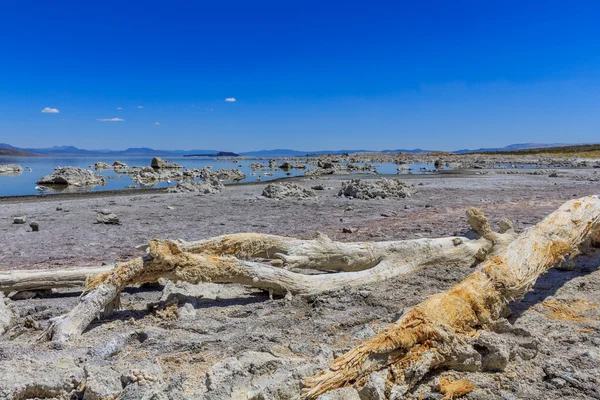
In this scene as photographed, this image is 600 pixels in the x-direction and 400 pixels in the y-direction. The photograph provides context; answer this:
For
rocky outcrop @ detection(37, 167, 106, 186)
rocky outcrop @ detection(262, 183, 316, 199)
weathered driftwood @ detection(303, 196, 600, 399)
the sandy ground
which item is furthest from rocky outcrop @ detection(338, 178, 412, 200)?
rocky outcrop @ detection(37, 167, 106, 186)

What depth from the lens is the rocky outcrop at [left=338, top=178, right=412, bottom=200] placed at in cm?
1583

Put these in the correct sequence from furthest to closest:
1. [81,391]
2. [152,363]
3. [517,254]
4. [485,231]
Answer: [485,231] < [517,254] < [152,363] < [81,391]

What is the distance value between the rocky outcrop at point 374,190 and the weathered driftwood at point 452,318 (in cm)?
1060

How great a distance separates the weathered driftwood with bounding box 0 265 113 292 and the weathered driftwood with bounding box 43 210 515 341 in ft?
3.16

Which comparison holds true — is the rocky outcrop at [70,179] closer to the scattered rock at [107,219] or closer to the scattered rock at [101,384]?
the scattered rock at [107,219]

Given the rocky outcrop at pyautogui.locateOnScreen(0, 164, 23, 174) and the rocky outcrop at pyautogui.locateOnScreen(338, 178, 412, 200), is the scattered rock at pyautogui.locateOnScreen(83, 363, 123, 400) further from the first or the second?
the rocky outcrop at pyautogui.locateOnScreen(0, 164, 23, 174)

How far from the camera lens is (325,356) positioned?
10.1 feet

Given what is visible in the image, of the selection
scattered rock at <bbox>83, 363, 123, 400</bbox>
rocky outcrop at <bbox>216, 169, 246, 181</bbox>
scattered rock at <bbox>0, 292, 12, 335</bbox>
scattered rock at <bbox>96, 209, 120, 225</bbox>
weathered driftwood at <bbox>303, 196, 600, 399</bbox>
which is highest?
weathered driftwood at <bbox>303, 196, 600, 399</bbox>

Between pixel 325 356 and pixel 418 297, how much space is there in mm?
2086

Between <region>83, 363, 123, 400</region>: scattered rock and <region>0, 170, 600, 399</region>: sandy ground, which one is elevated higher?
<region>83, 363, 123, 400</region>: scattered rock

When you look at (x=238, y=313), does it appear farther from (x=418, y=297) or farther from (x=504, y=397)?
(x=504, y=397)

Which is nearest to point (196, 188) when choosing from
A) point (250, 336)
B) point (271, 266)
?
point (271, 266)

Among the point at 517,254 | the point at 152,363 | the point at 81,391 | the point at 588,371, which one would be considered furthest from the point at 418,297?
the point at 81,391

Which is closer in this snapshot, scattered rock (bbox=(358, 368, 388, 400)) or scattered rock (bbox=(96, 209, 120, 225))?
scattered rock (bbox=(358, 368, 388, 400))
